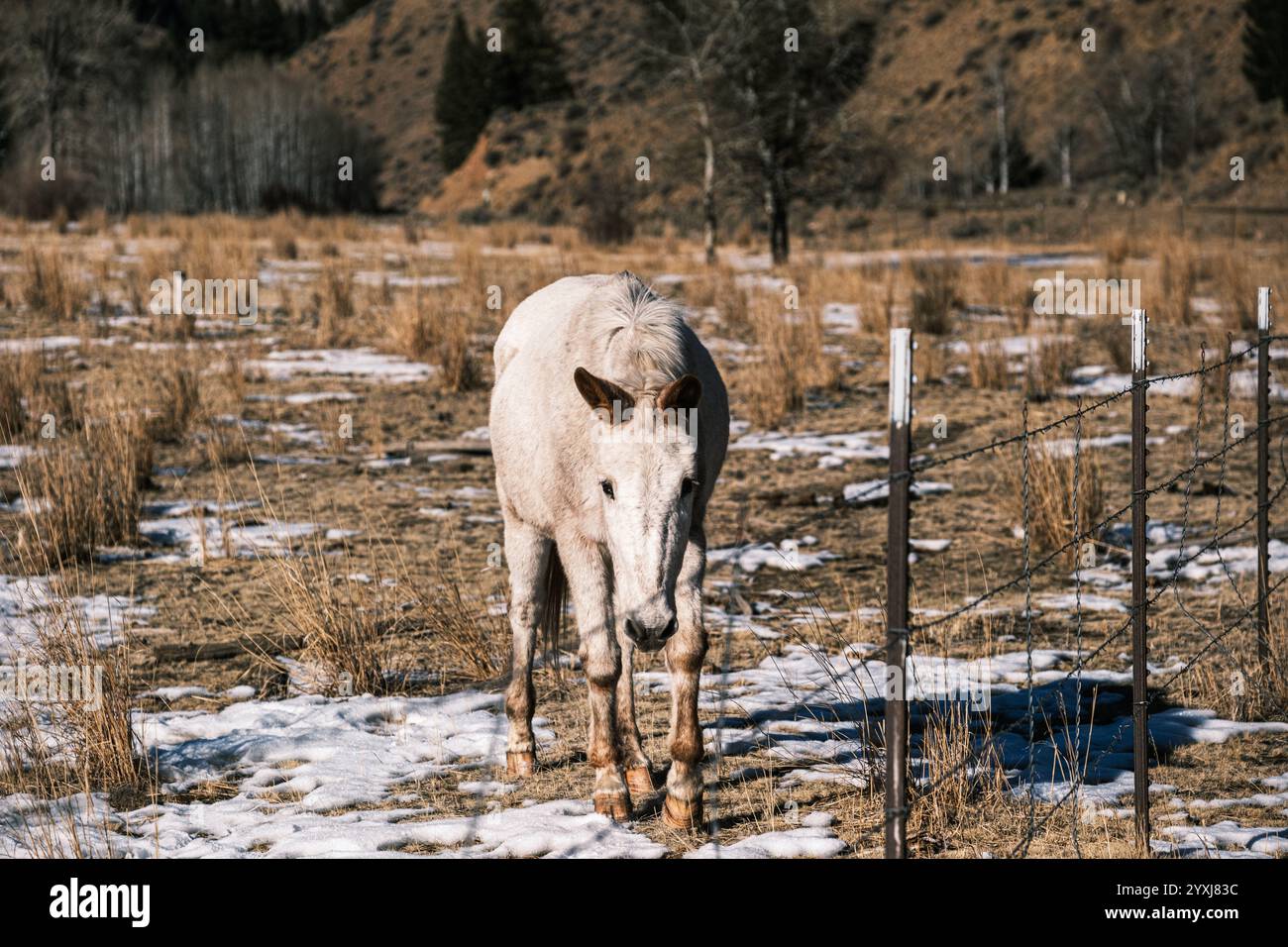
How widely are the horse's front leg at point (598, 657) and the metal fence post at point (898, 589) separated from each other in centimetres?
104

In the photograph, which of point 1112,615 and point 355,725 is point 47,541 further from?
point 1112,615

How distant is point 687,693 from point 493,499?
4318mm

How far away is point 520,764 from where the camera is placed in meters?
4.12

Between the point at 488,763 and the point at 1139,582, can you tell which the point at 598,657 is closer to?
the point at 488,763

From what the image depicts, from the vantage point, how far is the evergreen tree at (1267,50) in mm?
37219

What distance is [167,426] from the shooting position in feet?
29.8

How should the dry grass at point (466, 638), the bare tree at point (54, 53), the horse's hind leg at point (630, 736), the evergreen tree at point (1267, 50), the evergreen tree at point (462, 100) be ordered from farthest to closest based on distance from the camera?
the evergreen tree at point (462, 100), the evergreen tree at point (1267, 50), the bare tree at point (54, 53), the dry grass at point (466, 638), the horse's hind leg at point (630, 736)

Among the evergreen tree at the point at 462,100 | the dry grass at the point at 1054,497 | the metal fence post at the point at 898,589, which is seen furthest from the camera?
the evergreen tree at the point at 462,100

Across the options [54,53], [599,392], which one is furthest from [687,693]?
[54,53]

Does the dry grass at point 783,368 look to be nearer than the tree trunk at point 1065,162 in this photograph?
Yes

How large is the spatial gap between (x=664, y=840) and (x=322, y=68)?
78035 millimetres

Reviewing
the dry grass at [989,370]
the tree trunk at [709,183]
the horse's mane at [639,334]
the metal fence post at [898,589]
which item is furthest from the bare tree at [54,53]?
the metal fence post at [898,589]
